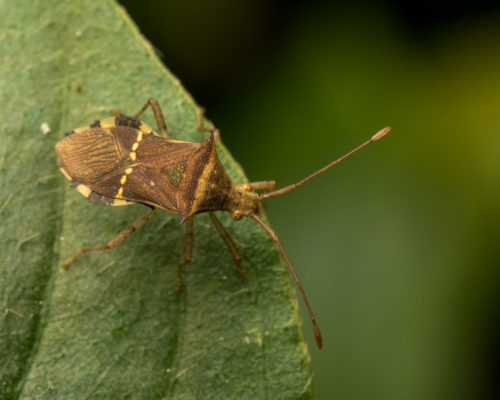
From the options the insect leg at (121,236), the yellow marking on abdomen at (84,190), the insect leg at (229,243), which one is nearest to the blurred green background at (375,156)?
the insect leg at (229,243)

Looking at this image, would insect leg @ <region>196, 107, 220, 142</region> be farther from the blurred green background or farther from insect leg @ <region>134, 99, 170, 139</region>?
the blurred green background

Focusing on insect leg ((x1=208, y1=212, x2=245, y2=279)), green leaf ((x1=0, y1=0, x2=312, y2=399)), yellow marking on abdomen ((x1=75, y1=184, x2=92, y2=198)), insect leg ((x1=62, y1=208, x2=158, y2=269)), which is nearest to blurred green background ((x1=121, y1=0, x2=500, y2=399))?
insect leg ((x1=208, y1=212, x2=245, y2=279))

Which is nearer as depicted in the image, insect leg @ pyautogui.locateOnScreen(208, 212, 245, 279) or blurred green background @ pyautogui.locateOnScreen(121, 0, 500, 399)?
insect leg @ pyautogui.locateOnScreen(208, 212, 245, 279)

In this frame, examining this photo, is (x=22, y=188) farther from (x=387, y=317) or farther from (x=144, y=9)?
(x=387, y=317)

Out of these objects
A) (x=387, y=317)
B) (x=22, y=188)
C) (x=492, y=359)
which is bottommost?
(x=492, y=359)

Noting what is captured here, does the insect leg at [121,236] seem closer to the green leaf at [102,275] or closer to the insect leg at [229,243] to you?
the green leaf at [102,275]

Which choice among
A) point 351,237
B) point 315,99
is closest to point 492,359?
point 351,237

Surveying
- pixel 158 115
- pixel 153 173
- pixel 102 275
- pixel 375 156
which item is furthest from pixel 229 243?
pixel 375 156
